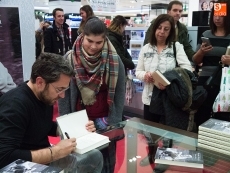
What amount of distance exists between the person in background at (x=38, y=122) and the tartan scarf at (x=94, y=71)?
1.49 ft

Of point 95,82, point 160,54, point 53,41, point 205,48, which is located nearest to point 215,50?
point 205,48

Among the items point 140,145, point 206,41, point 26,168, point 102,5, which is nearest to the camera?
point 26,168

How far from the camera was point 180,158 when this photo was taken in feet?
4.40

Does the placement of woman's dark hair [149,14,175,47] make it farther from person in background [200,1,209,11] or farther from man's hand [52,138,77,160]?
person in background [200,1,209,11]

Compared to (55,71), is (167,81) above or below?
below

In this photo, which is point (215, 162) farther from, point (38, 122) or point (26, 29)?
point (26, 29)

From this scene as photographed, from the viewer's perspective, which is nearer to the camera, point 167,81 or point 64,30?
point 167,81

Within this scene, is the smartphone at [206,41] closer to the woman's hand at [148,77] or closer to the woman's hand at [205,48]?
the woman's hand at [205,48]

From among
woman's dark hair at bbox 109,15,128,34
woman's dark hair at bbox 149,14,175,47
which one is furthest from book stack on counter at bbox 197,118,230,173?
woman's dark hair at bbox 109,15,128,34

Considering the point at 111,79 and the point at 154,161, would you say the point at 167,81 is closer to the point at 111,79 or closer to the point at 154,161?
the point at 111,79

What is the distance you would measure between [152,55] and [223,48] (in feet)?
2.02

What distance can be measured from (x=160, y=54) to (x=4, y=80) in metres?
1.33

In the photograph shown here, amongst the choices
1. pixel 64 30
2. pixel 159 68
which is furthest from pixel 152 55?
pixel 64 30

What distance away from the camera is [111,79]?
192cm
